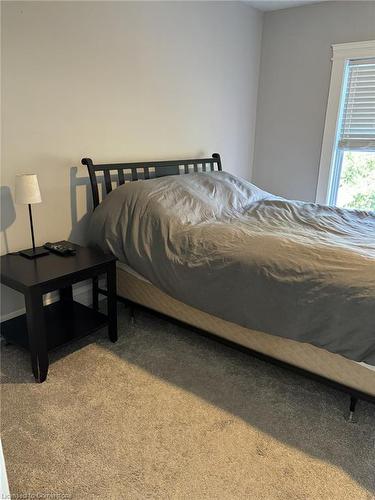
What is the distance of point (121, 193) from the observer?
236 centimetres

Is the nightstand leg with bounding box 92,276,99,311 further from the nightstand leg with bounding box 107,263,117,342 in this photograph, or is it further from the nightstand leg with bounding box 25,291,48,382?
the nightstand leg with bounding box 25,291,48,382

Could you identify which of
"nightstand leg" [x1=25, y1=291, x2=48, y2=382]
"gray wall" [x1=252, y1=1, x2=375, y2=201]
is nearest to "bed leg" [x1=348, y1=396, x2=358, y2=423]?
"nightstand leg" [x1=25, y1=291, x2=48, y2=382]

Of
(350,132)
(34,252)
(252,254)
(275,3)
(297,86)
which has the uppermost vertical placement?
(275,3)

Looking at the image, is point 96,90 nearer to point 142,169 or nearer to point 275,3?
point 142,169

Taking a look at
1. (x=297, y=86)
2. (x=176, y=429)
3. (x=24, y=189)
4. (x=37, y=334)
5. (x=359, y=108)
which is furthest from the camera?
(x=297, y=86)

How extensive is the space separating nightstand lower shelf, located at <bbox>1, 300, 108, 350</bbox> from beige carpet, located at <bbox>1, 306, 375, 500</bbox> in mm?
145

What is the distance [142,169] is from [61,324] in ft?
4.33

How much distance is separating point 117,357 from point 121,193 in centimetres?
99

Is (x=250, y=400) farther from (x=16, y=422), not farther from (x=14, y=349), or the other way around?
(x=14, y=349)

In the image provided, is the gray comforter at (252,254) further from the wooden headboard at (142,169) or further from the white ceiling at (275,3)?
the white ceiling at (275,3)

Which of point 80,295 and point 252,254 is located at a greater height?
point 252,254

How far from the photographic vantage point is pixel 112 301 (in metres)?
2.20

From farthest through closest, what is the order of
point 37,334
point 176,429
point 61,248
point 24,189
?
point 61,248
point 24,189
point 37,334
point 176,429

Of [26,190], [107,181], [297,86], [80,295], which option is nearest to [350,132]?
[297,86]
